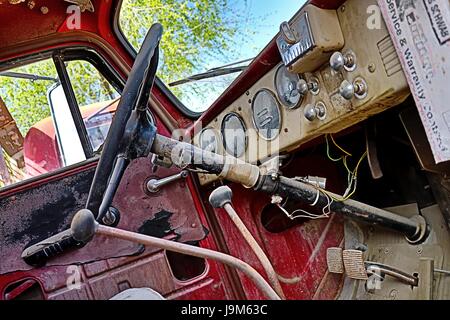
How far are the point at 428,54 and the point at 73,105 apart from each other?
1.36 meters

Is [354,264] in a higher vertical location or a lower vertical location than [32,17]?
lower

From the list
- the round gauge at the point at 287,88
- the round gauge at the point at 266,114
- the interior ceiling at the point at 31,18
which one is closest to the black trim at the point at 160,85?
the interior ceiling at the point at 31,18

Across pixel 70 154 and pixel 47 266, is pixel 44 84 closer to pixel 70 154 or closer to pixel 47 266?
pixel 70 154

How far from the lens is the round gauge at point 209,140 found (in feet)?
6.17

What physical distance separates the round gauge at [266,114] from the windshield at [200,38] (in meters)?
0.35

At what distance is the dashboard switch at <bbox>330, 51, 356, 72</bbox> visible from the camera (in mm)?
1221

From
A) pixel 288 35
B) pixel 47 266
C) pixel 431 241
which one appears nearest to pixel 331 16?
pixel 288 35

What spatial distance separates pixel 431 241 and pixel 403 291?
0.64 ft

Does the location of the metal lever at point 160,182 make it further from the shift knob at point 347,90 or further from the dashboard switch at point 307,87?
the shift knob at point 347,90

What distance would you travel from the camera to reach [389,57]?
3.67 feet

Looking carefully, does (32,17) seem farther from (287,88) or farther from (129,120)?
(287,88)

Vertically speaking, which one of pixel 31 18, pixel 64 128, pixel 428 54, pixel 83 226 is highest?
pixel 31 18

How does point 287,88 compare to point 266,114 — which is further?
point 266,114

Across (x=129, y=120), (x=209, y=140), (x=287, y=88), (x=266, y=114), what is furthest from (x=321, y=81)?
(x=209, y=140)
